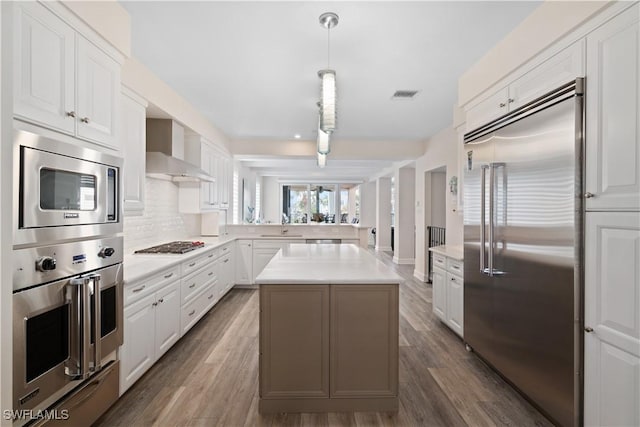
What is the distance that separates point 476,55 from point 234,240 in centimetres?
422

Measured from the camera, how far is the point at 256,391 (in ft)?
7.80

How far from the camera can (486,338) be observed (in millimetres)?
2648

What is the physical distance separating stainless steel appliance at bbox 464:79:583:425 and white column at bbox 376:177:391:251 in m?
7.82

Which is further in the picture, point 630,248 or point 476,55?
point 476,55

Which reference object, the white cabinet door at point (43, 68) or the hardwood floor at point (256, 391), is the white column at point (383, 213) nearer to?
the hardwood floor at point (256, 391)

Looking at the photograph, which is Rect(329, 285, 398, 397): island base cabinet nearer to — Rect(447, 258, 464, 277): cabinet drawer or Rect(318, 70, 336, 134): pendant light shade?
Rect(318, 70, 336, 134): pendant light shade

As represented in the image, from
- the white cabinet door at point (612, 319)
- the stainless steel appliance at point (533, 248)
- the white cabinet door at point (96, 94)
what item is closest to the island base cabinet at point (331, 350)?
the stainless steel appliance at point (533, 248)

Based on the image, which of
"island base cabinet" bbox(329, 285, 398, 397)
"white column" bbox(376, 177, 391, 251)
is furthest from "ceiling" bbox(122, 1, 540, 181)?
"white column" bbox(376, 177, 391, 251)

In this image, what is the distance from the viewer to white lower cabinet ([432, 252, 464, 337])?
3.20m

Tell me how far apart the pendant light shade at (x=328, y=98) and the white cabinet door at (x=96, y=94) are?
1.34 m

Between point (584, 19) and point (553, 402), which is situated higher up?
point (584, 19)

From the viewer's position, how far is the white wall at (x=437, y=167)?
492 centimetres

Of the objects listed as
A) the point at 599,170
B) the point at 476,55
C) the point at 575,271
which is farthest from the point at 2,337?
the point at 476,55

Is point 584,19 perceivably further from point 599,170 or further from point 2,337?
point 2,337
